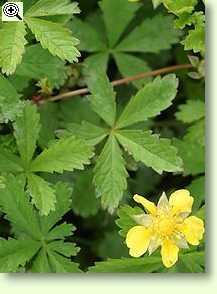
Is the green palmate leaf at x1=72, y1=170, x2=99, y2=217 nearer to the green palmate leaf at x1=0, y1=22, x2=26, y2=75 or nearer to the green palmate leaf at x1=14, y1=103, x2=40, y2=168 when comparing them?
the green palmate leaf at x1=14, y1=103, x2=40, y2=168

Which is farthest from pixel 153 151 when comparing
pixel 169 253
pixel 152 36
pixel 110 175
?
pixel 152 36

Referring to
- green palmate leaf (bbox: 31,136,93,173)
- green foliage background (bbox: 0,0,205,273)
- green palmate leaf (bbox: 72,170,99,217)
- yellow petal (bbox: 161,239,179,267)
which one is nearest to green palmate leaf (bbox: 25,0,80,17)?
green foliage background (bbox: 0,0,205,273)

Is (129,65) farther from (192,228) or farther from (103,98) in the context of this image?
(192,228)

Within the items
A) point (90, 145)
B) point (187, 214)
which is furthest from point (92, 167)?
point (187, 214)

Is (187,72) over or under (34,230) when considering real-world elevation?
over

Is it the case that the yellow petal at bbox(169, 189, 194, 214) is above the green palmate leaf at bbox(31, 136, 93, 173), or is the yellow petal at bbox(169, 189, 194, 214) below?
below

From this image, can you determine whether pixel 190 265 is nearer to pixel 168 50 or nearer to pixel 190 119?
pixel 190 119

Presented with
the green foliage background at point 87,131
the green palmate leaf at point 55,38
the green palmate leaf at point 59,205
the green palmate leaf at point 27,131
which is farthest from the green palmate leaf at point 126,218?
the green palmate leaf at point 55,38

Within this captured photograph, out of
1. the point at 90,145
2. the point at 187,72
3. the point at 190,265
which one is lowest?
the point at 190,265
